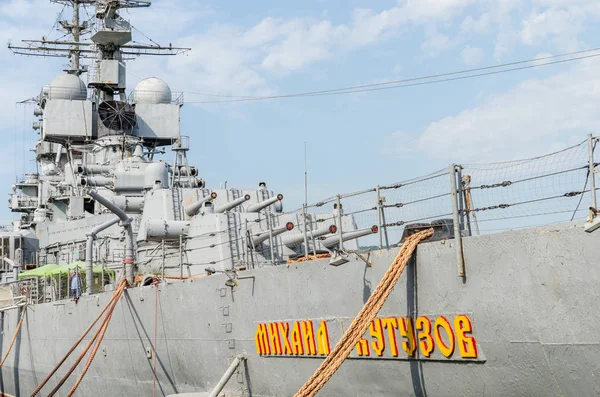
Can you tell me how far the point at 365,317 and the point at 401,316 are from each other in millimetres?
478

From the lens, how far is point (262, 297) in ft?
34.2

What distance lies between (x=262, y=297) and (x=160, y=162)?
37.2 ft

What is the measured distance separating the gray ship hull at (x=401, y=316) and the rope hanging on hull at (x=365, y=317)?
0.19m

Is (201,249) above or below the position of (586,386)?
above

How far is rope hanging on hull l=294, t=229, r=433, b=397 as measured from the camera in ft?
26.6

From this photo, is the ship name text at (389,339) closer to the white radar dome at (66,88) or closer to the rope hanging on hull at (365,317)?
the rope hanging on hull at (365,317)

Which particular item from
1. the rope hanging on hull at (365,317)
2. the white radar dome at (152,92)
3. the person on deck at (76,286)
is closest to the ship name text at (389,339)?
the rope hanging on hull at (365,317)

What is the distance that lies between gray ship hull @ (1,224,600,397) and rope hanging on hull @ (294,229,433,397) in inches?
7.3

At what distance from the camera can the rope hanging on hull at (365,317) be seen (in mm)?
8094

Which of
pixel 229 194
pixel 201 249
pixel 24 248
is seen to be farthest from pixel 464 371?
pixel 24 248

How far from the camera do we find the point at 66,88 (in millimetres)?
31344

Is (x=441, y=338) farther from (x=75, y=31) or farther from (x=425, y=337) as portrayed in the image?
(x=75, y=31)

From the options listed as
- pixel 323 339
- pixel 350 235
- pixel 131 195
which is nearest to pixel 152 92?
pixel 131 195

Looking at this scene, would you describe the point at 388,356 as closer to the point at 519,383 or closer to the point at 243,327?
the point at 519,383
